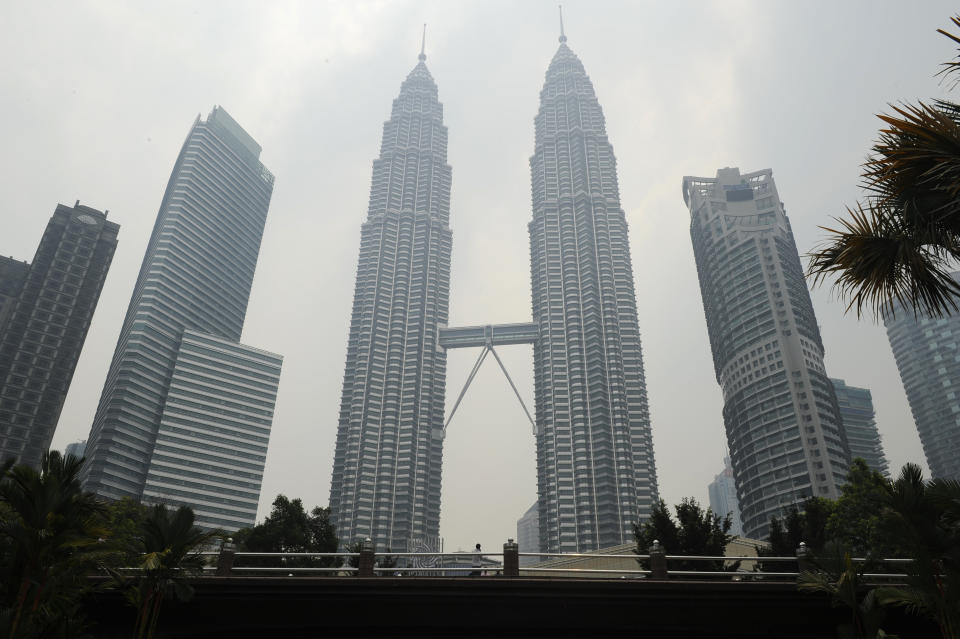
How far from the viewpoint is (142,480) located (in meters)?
169

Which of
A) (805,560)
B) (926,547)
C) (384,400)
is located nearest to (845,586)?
(805,560)

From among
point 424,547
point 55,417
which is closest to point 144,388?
point 55,417

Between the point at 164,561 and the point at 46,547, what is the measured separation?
9.77ft

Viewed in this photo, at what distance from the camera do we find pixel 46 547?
14.5 metres

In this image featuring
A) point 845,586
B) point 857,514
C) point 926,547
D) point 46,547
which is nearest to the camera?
point 926,547

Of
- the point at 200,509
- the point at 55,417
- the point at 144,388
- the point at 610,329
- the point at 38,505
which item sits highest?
the point at 610,329

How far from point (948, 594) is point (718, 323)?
576 ft

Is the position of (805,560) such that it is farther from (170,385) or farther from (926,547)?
(170,385)

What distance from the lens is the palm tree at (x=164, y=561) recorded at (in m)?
16.5

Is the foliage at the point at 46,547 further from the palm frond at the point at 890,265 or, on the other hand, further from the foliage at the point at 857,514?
the foliage at the point at 857,514

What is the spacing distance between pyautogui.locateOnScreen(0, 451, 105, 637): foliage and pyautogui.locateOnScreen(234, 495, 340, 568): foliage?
38.2m

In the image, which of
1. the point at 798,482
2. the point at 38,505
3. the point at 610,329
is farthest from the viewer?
the point at 610,329

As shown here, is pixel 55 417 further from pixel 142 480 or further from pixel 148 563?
pixel 148 563

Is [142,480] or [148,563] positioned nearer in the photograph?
[148,563]
